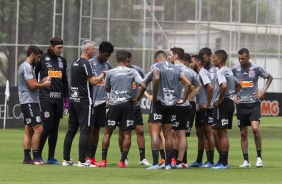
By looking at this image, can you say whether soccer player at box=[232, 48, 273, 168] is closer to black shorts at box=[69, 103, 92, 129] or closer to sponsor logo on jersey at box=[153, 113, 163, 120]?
sponsor logo on jersey at box=[153, 113, 163, 120]

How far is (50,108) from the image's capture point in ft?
62.7

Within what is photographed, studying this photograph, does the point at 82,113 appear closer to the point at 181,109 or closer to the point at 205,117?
the point at 181,109

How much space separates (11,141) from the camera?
2633cm

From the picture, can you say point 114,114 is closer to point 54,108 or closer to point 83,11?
point 54,108

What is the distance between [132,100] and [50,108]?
1.81 meters

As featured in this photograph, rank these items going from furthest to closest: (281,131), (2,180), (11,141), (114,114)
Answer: (281,131)
(11,141)
(114,114)
(2,180)

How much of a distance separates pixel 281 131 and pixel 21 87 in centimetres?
1908

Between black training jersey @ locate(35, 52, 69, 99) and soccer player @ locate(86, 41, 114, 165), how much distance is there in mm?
646

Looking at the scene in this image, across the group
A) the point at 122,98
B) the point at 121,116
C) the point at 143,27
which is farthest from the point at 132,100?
the point at 143,27

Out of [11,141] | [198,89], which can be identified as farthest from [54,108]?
[11,141]

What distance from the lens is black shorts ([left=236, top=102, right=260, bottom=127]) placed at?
19938mm

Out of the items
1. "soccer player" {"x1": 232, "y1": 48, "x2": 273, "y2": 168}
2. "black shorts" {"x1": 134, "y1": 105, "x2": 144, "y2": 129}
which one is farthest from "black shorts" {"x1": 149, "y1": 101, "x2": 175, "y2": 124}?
"soccer player" {"x1": 232, "y1": 48, "x2": 273, "y2": 168}

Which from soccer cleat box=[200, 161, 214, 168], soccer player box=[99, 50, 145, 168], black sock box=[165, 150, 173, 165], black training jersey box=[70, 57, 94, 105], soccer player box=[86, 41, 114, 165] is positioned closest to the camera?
black sock box=[165, 150, 173, 165]

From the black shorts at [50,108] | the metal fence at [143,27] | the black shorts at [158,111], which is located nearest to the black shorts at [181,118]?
the black shorts at [158,111]
